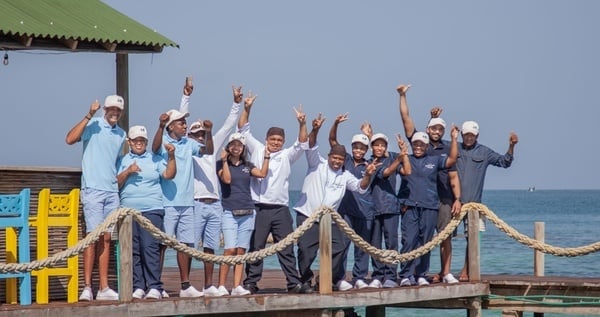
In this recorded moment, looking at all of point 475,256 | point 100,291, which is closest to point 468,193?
point 475,256

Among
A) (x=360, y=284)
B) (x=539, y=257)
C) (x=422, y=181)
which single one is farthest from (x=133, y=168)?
(x=539, y=257)

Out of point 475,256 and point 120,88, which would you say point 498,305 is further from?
point 120,88

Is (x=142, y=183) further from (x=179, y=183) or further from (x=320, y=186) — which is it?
(x=320, y=186)

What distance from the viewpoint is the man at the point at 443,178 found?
16.5 meters

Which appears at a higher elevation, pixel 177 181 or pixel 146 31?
pixel 146 31

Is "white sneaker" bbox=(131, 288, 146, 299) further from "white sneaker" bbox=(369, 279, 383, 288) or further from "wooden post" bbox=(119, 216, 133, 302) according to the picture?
"white sneaker" bbox=(369, 279, 383, 288)

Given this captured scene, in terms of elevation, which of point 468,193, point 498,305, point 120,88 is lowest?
point 498,305

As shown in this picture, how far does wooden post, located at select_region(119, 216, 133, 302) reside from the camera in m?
14.0

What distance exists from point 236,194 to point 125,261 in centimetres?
151

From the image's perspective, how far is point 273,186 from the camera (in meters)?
15.3

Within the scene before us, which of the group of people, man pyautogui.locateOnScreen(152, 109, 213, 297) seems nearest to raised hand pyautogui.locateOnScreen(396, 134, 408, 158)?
the group of people

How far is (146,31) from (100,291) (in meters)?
2.96

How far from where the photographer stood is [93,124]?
14.3m

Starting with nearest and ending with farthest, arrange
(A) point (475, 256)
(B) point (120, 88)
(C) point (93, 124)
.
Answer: (C) point (93, 124) < (B) point (120, 88) < (A) point (475, 256)
